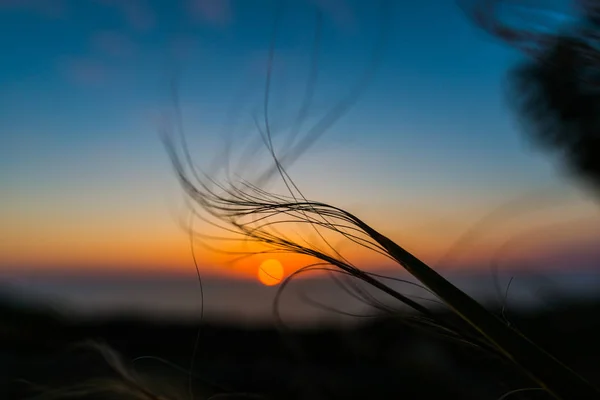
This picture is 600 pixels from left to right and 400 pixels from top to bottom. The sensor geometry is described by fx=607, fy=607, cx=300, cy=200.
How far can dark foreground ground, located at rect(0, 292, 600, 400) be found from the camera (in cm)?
185

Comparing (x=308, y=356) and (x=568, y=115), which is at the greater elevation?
(x=568, y=115)

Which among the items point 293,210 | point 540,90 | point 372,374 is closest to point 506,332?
point 293,210

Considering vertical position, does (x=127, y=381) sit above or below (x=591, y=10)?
below

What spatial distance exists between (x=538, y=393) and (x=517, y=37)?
0.49m

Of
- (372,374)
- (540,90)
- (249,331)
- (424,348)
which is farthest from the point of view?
(249,331)

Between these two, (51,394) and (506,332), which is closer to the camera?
(506,332)

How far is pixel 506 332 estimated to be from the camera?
1.33 ft

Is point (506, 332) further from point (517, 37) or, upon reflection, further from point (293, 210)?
point (517, 37)

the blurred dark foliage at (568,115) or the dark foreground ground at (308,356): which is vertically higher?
the blurred dark foliage at (568,115)

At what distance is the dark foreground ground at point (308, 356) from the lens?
1.85 meters

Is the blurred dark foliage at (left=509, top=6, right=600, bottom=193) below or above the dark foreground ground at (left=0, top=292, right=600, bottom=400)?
above

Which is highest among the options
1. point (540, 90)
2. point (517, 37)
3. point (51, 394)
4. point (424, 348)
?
point (540, 90)

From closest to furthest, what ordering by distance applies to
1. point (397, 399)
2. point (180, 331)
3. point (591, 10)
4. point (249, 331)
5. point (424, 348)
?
point (591, 10)
point (424, 348)
point (397, 399)
point (249, 331)
point (180, 331)

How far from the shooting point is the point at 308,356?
1.61 m
